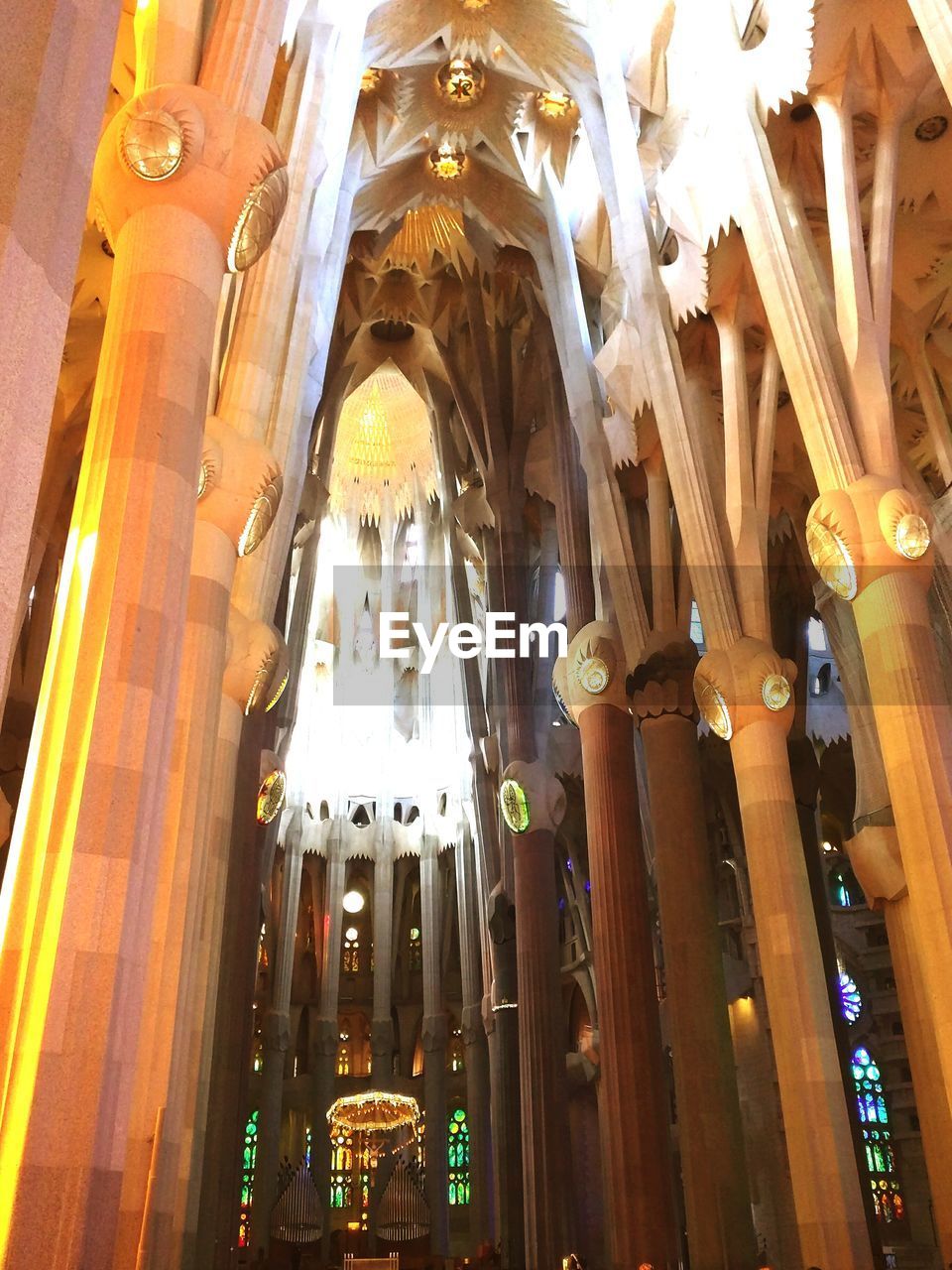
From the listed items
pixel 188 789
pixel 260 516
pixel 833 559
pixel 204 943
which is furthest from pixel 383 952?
pixel 188 789

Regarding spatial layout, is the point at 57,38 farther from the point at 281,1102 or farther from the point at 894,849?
the point at 281,1102

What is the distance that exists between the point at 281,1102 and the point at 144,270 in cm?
2193

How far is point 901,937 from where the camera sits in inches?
483

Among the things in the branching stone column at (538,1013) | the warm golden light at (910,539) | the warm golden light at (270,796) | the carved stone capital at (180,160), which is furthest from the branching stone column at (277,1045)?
the carved stone capital at (180,160)

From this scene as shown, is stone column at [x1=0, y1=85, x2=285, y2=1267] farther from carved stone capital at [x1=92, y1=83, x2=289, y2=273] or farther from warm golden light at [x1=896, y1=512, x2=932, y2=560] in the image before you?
warm golden light at [x1=896, y1=512, x2=932, y2=560]

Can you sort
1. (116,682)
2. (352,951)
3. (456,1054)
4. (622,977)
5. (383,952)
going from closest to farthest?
(116,682) → (622,977) → (456,1054) → (383,952) → (352,951)

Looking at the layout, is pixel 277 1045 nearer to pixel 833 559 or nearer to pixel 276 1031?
pixel 276 1031

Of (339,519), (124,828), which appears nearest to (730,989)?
(339,519)

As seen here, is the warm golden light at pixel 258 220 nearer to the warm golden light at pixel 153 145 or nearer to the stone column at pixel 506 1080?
the warm golden light at pixel 153 145

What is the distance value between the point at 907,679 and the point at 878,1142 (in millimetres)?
15105

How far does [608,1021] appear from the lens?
12.5 metres

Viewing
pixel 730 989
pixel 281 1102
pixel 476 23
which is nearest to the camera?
pixel 476 23

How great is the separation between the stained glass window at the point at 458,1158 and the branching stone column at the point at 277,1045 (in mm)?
3986

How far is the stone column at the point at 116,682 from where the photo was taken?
3.96 metres
